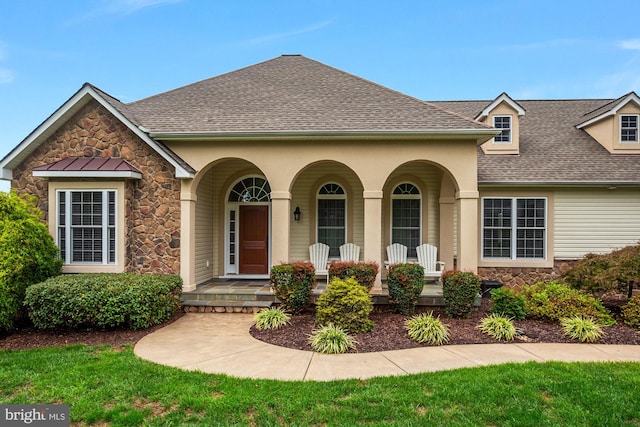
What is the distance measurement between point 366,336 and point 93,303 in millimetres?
4934

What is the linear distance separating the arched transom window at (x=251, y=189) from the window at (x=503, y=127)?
750cm

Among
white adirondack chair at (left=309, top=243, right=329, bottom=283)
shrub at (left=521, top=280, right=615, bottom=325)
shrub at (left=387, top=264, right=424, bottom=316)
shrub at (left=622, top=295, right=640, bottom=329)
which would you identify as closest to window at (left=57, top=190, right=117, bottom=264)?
white adirondack chair at (left=309, top=243, right=329, bottom=283)

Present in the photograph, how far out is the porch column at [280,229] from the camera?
8.56m

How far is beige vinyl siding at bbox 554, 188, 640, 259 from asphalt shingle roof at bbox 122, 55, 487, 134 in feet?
14.9

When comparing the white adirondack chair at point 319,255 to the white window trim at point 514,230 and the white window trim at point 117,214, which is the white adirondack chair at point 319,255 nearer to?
the white window trim at point 514,230

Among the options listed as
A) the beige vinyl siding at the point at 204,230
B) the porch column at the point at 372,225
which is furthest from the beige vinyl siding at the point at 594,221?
the beige vinyl siding at the point at 204,230

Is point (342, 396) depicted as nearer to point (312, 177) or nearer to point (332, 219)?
point (332, 219)

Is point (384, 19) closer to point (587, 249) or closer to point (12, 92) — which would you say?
point (587, 249)

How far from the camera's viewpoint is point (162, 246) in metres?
8.41

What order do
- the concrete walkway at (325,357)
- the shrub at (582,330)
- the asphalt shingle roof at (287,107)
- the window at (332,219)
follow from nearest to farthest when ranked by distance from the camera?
the concrete walkway at (325,357), the shrub at (582,330), the asphalt shingle roof at (287,107), the window at (332,219)

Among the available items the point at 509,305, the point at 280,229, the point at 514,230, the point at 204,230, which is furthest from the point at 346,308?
the point at 514,230

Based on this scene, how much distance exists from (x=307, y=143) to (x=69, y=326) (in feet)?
20.3

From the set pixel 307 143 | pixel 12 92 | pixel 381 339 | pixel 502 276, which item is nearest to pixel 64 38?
pixel 12 92

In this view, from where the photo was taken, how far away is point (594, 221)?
10.2 m
